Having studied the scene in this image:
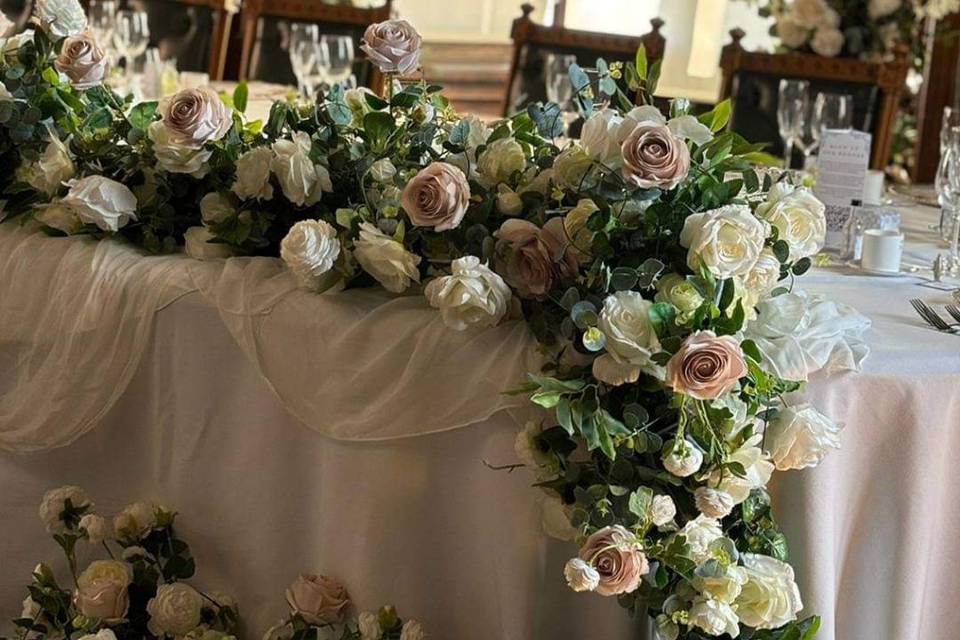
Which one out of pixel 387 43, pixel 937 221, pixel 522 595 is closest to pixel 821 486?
pixel 522 595

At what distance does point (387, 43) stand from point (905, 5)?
8.38ft

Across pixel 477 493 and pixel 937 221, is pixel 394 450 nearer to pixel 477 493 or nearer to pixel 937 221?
pixel 477 493

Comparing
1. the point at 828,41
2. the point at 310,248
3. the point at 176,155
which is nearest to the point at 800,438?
the point at 310,248

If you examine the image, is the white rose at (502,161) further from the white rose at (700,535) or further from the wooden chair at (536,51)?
the wooden chair at (536,51)

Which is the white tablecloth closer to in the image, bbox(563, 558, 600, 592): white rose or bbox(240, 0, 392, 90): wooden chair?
bbox(563, 558, 600, 592): white rose

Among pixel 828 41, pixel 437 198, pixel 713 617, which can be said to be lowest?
pixel 713 617

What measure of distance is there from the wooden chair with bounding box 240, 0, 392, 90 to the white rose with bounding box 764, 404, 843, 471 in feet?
Result: 9.09

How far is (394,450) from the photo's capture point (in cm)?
156

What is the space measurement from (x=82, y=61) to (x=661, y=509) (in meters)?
0.95

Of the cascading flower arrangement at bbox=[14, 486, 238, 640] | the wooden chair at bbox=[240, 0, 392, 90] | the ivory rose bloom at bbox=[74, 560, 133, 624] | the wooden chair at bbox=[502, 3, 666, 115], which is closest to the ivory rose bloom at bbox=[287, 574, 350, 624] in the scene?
the cascading flower arrangement at bbox=[14, 486, 238, 640]

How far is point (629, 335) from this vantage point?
4.38 ft

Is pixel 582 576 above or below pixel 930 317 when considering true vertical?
below

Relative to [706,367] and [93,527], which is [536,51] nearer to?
[93,527]

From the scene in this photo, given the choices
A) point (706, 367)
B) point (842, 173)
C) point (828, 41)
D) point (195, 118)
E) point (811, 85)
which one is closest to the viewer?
point (706, 367)
